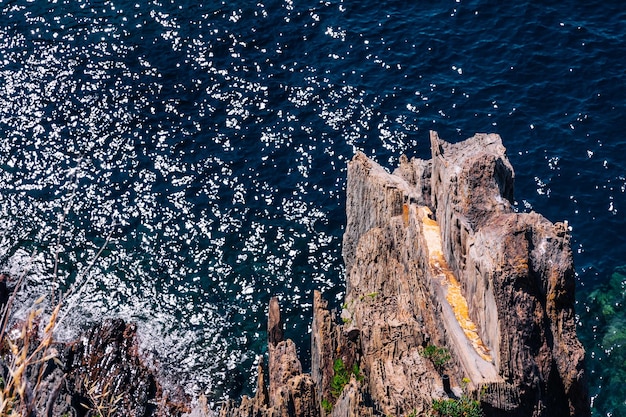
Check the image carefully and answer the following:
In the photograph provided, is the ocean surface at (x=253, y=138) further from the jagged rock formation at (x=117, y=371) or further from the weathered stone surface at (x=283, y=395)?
the weathered stone surface at (x=283, y=395)

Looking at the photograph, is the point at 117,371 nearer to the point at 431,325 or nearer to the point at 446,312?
the point at 431,325

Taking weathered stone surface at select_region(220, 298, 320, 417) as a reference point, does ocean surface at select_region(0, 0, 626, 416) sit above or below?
above

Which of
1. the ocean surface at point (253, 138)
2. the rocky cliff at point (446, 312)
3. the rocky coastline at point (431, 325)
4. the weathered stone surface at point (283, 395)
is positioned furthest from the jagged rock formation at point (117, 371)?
the rocky cliff at point (446, 312)

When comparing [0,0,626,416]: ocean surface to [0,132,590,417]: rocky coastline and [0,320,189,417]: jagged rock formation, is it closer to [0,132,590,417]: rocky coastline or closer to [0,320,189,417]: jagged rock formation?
[0,320,189,417]: jagged rock formation

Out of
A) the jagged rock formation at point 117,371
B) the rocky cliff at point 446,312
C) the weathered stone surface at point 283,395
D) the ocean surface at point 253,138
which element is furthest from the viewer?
the ocean surface at point 253,138

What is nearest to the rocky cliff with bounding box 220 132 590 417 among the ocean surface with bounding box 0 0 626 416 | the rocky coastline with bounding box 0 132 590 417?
the rocky coastline with bounding box 0 132 590 417

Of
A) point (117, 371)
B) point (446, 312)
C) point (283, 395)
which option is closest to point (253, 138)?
point (117, 371)
